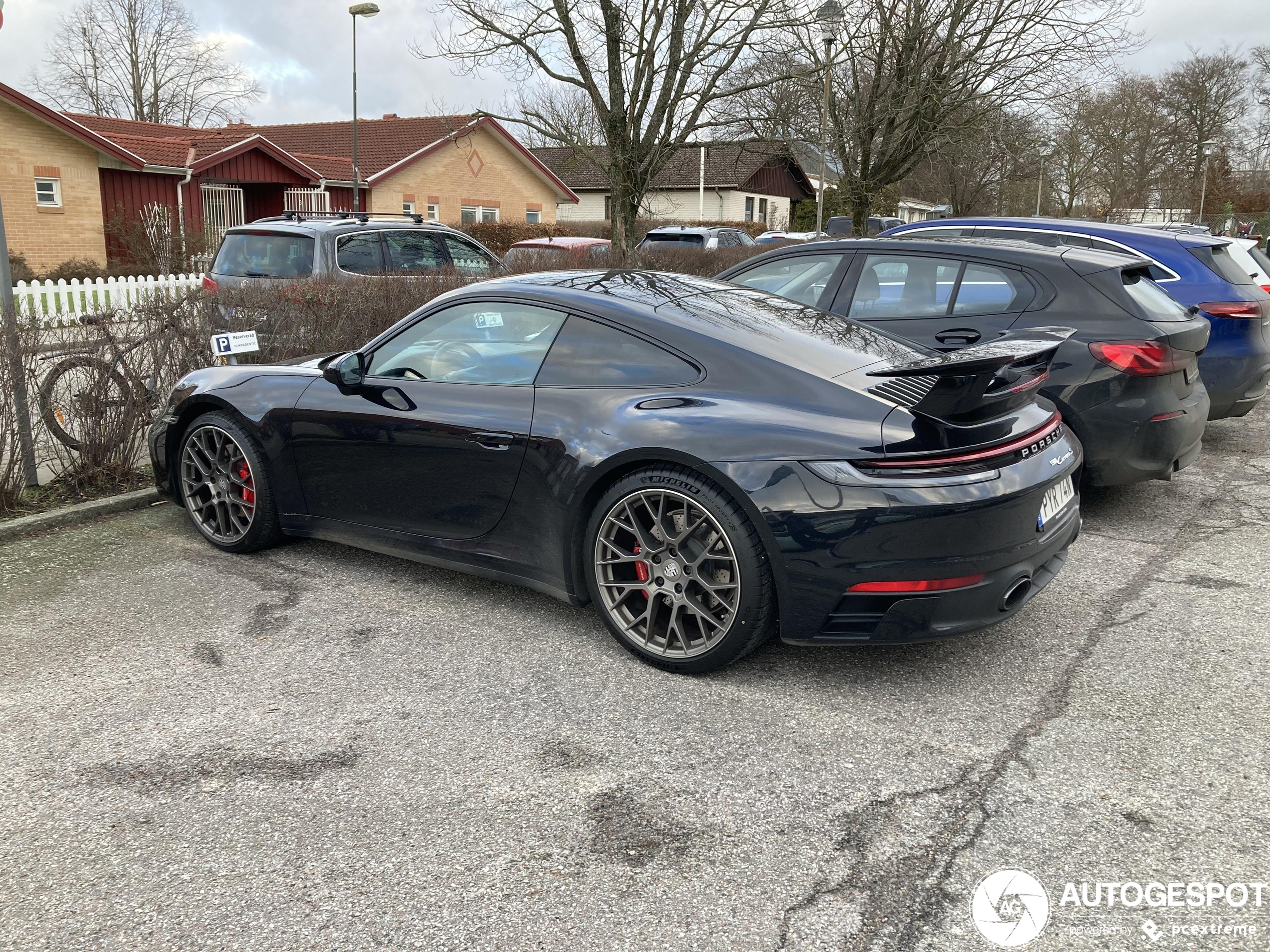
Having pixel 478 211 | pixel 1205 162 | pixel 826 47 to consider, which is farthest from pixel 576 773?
pixel 1205 162

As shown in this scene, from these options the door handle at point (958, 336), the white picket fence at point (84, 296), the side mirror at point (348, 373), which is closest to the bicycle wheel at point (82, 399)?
the white picket fence at point (84, 296)

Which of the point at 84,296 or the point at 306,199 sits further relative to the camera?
the point at 306,199

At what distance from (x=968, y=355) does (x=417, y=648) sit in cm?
238

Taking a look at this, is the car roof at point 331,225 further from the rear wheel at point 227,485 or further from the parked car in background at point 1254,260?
the parked car in background at point 1254,260

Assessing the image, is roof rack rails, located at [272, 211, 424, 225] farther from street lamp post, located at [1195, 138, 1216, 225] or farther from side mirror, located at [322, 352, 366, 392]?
street lamp post, located at [1195, 138, 1216, 225]

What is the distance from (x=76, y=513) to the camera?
559 cm

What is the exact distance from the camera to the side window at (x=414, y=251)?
1015 centimetres

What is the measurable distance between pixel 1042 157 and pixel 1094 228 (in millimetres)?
27757

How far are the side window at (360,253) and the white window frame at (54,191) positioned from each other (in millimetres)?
18908

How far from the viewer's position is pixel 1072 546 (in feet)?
17.5

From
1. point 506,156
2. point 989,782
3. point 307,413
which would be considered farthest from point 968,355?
point 506,156

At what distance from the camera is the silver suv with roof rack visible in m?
9.55

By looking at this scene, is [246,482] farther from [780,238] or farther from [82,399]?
[780,238]

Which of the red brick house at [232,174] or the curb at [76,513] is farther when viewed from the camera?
the red brick house at [232,174]
